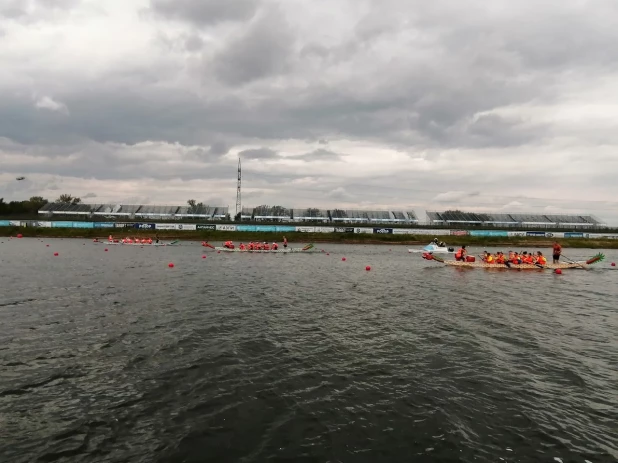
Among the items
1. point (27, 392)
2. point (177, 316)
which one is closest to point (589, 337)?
point (177, 316)

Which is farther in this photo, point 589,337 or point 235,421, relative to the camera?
point 589,337

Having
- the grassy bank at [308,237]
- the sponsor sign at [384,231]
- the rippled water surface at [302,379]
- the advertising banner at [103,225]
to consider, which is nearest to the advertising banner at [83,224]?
the advertising banner at [103,225]

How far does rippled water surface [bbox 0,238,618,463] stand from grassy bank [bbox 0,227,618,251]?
83.4 meters

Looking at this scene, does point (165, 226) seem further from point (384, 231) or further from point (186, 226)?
point (384, 231)

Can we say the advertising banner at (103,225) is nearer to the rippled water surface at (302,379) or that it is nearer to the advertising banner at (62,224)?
the advertising banner at (62,224)

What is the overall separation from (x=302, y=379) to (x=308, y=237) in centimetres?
9967

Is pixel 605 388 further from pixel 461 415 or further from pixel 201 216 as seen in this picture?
pixel 201 216

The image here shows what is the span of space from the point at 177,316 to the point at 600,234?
490ft

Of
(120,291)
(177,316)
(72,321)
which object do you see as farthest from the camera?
(120,291)

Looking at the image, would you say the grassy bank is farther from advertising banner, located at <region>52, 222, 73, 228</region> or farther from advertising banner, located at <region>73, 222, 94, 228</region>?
advertising banner, located at <region>73, 222, 94, 228</region>

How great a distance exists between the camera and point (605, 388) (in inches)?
472

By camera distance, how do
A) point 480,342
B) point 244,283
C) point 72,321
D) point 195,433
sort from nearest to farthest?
point 195,433
point 480,342
point 72,321
point 244,283

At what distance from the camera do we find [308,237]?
11175cm

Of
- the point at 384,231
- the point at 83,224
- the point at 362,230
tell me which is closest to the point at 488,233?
the point at 384,231
